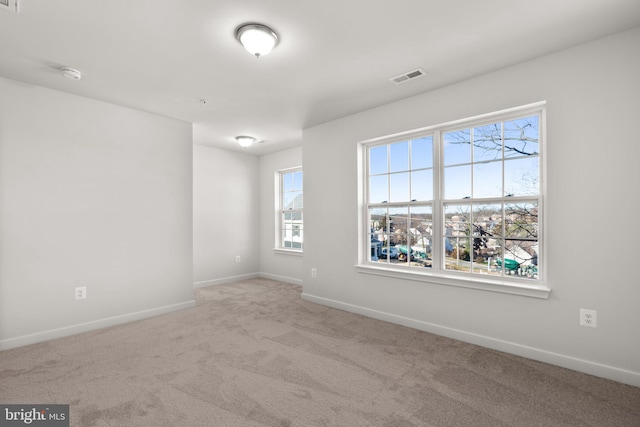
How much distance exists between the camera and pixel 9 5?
2.00 meters

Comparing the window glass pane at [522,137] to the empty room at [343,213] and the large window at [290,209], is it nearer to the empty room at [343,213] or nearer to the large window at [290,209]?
the empty room at [343,213]

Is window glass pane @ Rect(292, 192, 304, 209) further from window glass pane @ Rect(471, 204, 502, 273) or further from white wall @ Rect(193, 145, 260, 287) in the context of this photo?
window glass pane @ Rect(471, 204, 502, 273)

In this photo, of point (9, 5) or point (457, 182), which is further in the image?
point (457, 182)

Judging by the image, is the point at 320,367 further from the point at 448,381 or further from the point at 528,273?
the point at 528,273

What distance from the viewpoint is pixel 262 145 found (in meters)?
5.74

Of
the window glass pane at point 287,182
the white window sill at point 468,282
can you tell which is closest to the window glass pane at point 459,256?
the white window sill at point 468,282

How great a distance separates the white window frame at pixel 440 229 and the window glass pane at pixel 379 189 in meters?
0.07

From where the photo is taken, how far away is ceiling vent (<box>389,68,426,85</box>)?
2.94m

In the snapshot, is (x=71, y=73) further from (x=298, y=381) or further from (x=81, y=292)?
(x=298, y=381)

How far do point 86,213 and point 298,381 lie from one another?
2.98 m

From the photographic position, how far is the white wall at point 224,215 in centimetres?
565

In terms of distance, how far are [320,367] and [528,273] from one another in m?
2.06

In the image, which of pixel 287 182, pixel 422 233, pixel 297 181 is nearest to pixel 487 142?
pixel 422 233

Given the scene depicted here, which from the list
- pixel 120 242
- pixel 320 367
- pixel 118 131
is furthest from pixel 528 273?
pixel 118 131
